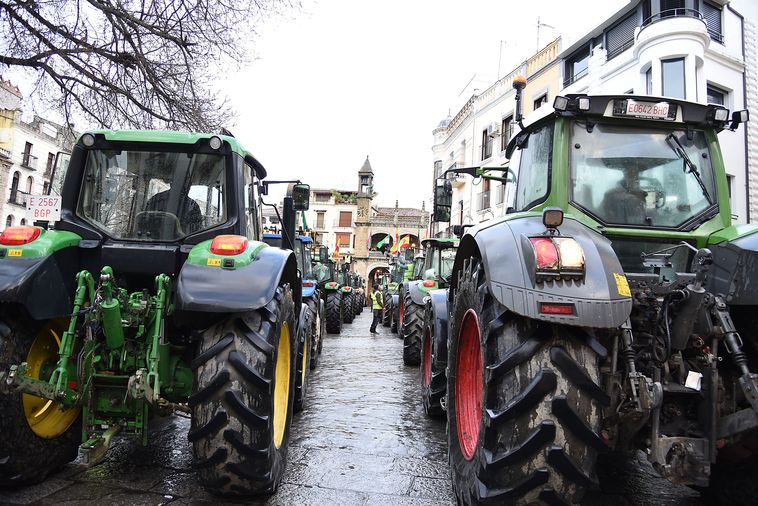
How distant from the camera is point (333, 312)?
14.4 meters

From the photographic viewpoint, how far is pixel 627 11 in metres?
16.7

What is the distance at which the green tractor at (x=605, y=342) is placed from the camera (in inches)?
79.4

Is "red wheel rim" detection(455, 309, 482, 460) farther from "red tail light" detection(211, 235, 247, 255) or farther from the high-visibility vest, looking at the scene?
the high-visibility vest

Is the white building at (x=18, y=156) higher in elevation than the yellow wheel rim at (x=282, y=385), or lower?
higher

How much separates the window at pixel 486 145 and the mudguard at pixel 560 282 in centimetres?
2383

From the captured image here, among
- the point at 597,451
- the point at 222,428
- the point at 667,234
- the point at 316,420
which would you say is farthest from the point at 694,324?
the point at 316,420

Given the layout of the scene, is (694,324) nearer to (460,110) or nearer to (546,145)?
(546,145)

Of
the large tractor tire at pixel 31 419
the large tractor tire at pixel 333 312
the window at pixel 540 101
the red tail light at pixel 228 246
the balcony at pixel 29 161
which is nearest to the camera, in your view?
the large tractor tire at pixel 31 419

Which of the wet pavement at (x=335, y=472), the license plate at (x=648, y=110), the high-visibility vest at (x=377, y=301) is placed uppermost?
the license plate at (x=648, y=110)

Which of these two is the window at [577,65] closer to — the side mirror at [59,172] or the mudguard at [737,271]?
the mudguard at [737,271]

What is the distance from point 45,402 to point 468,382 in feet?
8.35

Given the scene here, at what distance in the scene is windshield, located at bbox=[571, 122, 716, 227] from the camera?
308 centimetres

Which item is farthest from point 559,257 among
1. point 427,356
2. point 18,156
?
point 18,156

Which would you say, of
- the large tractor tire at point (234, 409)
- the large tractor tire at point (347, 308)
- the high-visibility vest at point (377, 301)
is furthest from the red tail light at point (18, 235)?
the large tractor tire at point (347, 308)
